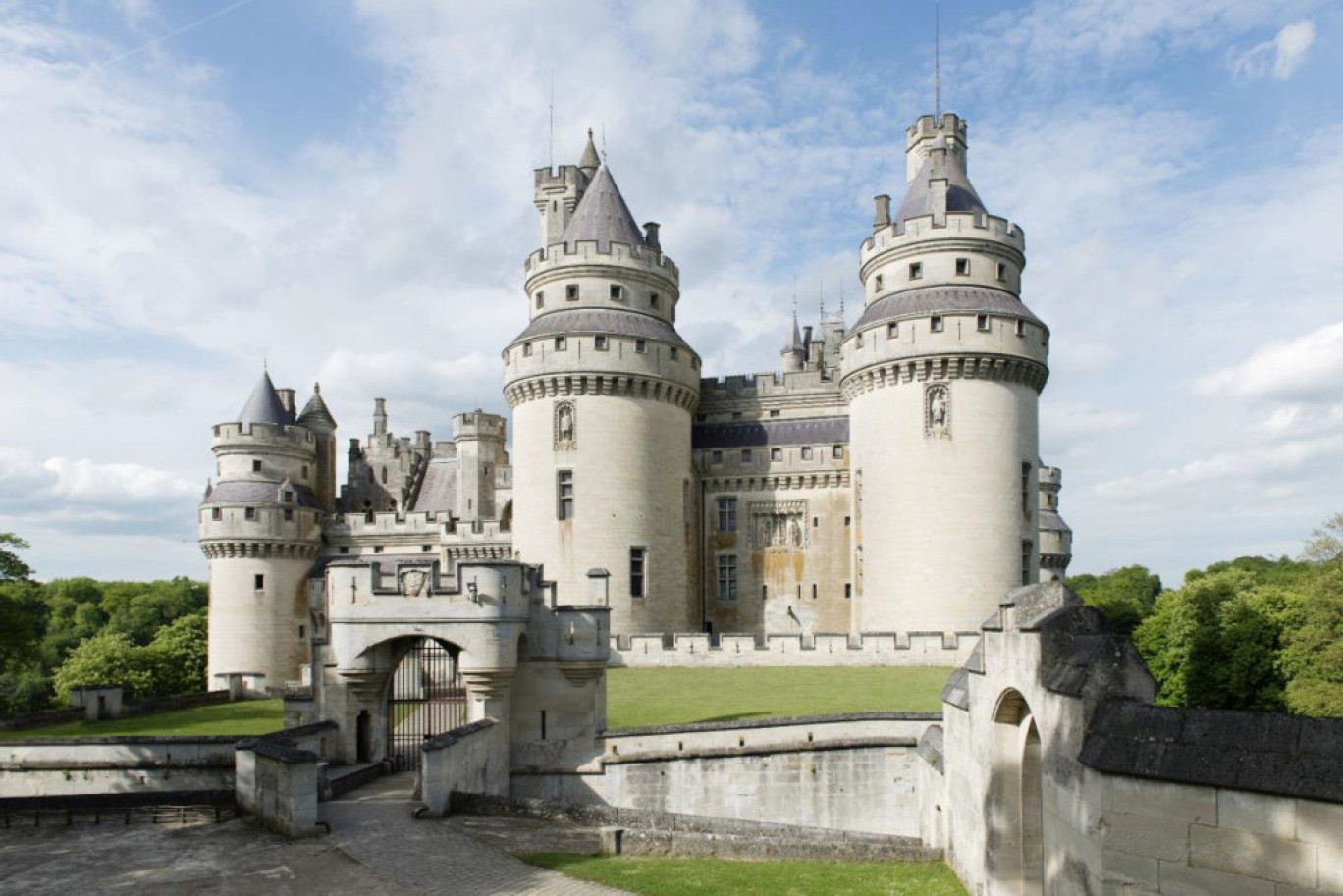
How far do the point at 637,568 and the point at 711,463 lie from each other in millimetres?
7807

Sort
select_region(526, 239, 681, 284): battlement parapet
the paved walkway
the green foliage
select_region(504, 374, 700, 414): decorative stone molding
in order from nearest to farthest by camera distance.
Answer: the paved walkway < select_region(504, 374, 700, 414): decorative stone molding < select_region(526, 239, 681, 284): battlement parapet < the green foliage

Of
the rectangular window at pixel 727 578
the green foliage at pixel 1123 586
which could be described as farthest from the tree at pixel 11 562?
the green foliage at pixel 1123 586

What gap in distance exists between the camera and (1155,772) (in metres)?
8.02

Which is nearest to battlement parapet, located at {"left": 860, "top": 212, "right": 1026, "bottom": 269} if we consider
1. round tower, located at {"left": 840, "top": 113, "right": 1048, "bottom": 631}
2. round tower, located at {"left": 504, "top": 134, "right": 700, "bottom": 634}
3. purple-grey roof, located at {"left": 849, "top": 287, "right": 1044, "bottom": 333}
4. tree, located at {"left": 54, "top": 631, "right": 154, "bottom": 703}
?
round tower, located at {"left": 840, "top": 113, "right": 1048, "bottom": 631}

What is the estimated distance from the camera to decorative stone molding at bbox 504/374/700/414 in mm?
39312

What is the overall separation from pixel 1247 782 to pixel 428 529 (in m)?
43.2

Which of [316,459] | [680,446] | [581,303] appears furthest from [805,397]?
[316,459]

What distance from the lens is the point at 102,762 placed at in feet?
66.3

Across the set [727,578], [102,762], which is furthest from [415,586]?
[727,578]

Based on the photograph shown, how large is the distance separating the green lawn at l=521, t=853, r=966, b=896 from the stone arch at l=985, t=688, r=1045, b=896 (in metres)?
1.58

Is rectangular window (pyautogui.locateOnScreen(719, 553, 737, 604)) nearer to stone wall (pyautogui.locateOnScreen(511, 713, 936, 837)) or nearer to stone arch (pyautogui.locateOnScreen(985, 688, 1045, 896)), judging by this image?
stone wall (pyautogui.locateOnScreen(511, 713, 936, 837))

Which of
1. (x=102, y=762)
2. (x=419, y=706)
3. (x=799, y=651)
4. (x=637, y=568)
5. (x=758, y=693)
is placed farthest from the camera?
(x=637, y=568)

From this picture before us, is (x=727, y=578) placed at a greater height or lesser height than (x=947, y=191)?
lesser

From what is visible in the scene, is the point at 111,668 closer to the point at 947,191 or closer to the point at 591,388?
the point at 591,388
